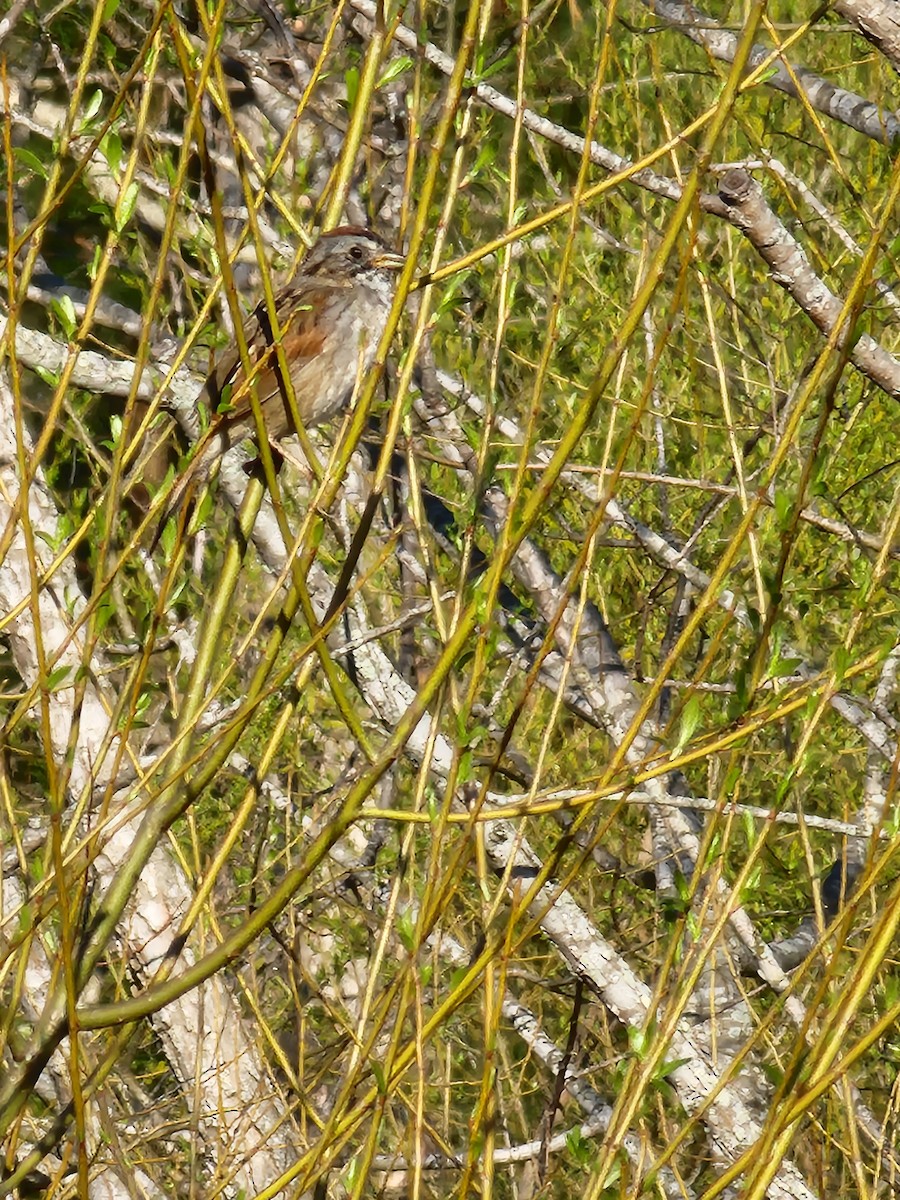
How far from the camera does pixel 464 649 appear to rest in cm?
264

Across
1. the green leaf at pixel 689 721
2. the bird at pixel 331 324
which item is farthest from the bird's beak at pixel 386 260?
the green leaf at pixel 689 721

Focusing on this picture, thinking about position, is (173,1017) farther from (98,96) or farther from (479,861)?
(98,96)

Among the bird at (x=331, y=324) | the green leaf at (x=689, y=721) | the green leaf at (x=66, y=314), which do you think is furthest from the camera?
the bird at (x=331, y=324)

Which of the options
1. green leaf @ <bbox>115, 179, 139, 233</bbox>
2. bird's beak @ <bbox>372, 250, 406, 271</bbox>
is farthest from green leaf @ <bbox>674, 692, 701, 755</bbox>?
bird's beak @ <bbox>372, 250, 406, 271</bbox>

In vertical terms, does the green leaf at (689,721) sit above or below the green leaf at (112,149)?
below

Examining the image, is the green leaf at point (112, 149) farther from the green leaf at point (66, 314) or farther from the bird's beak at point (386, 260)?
the bird's beak at point (386, 260)

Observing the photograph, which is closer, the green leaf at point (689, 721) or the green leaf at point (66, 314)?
the green leaf at point (689, 721)

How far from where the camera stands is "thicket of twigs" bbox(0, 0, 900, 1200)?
95.3 inches

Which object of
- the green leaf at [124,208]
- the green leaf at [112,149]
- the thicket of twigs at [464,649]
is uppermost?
the green leaf at [112,149]

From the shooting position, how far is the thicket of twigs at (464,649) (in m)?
2.42

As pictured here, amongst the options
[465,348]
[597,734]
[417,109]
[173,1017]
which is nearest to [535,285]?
[465,348]

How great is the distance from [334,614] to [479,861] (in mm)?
517

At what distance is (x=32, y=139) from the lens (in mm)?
9211

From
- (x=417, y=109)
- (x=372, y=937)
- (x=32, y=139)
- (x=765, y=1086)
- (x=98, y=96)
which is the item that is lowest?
(x=765, y=1086)
